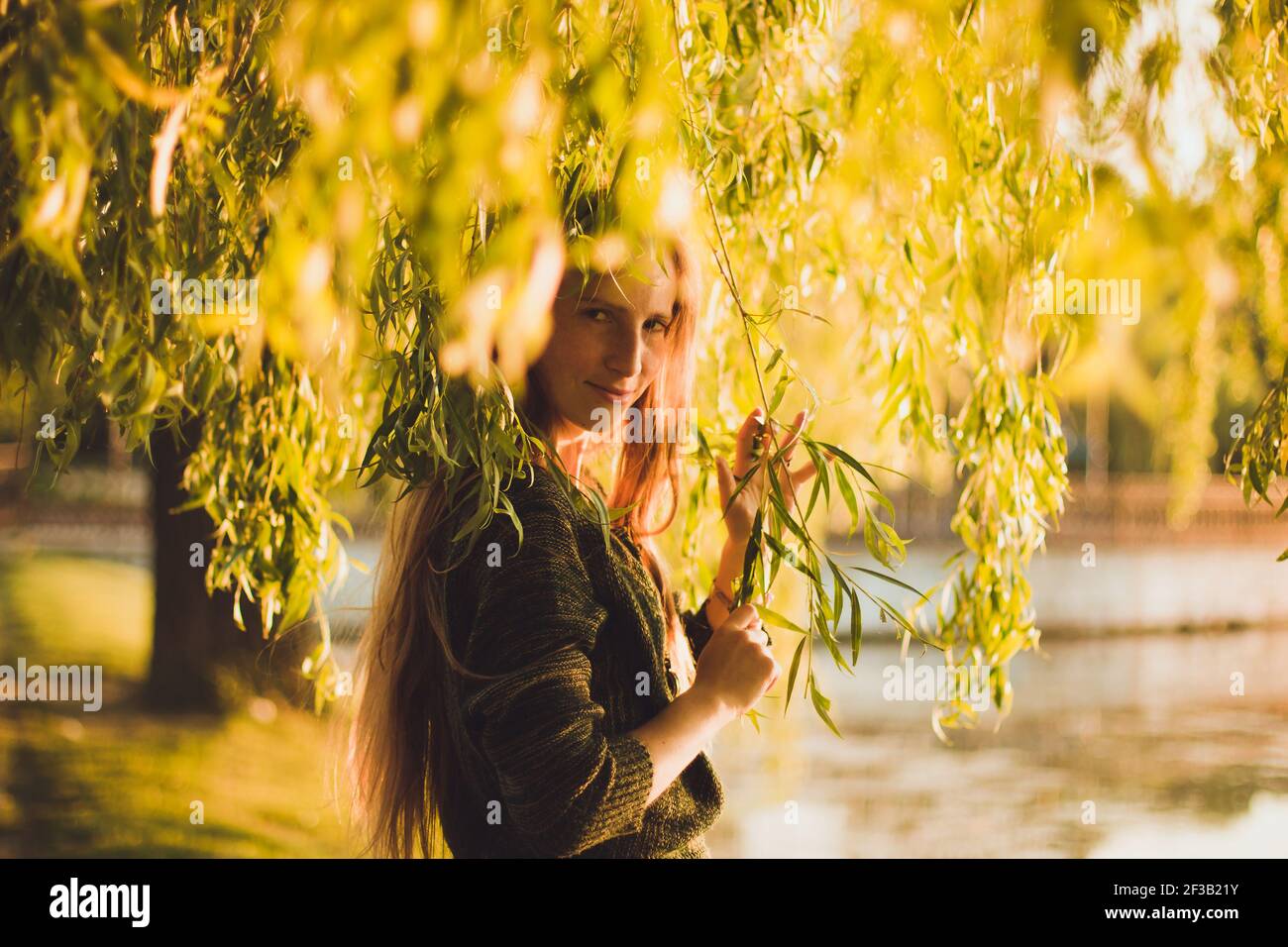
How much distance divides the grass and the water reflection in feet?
5.82

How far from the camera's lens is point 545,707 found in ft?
3.70

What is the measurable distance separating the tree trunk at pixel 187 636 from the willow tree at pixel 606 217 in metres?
2.42

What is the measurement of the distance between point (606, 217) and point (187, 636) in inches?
166

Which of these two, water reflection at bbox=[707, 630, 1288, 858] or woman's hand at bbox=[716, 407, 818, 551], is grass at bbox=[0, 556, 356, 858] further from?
woman's hand at bbox=[716, 407, 818, 551]

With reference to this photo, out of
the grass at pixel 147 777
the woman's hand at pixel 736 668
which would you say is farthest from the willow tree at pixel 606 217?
the grass at pixel 147 777

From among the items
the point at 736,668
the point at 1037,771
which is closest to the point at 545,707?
the point at 736,668

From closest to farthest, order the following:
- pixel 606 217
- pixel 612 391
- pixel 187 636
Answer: pixel 606 217 → pixel 612 391 → pixel 187 636

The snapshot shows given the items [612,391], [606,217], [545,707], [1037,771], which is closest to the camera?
[545,707]

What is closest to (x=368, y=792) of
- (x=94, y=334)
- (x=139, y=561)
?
(x=94, y=334)

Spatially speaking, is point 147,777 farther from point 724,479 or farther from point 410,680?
point 724,479

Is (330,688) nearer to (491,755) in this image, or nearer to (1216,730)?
(491,755)

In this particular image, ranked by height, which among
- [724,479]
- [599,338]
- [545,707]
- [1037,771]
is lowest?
[1037,771]

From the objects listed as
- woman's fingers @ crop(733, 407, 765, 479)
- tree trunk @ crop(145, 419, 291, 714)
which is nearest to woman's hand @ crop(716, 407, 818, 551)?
woman's fingers @ crop(733, 407, 765, 479)

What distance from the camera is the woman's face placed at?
1330mm
